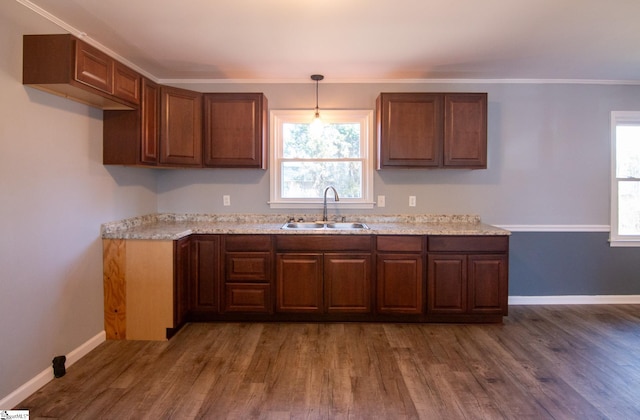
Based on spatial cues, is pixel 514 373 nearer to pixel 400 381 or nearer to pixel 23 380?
pixel 400 381

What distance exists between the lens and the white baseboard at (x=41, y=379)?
197 centimetres

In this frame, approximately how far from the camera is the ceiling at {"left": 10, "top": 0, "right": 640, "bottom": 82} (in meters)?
2.24

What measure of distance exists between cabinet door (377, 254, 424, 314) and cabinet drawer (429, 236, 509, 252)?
0.20m

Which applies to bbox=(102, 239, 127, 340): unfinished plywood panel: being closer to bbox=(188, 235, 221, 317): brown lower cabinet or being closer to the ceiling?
bbox=(188, 235, 221, 317): brown lower cabinet

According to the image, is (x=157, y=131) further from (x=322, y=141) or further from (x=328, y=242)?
(x=328, y=242)

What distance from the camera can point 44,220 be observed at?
224 centimetres

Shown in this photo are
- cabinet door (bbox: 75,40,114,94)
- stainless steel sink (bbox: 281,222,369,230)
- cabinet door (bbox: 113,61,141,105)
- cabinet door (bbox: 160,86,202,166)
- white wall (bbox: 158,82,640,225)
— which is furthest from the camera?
white wall (bbox: 158,82,640,225)

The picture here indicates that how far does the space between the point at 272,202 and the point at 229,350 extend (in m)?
1.58

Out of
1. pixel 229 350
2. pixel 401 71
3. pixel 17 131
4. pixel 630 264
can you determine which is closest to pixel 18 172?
pixel 17 131

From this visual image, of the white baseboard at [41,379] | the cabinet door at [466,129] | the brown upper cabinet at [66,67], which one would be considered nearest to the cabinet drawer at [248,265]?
the white baseboard at [41,379]

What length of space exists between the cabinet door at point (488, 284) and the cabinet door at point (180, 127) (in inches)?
109

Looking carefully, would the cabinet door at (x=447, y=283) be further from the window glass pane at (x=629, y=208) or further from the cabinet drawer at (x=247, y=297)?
the window glass pane at (x=629, y=208)

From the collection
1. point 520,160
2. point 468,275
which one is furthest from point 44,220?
point 520,160

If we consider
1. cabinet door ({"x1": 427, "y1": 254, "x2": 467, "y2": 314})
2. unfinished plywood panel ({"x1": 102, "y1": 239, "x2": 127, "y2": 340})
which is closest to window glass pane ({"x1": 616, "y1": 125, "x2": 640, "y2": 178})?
cabinet door ({"x1": 427, "y1": 254, "x2": 467, "y2": 314})
